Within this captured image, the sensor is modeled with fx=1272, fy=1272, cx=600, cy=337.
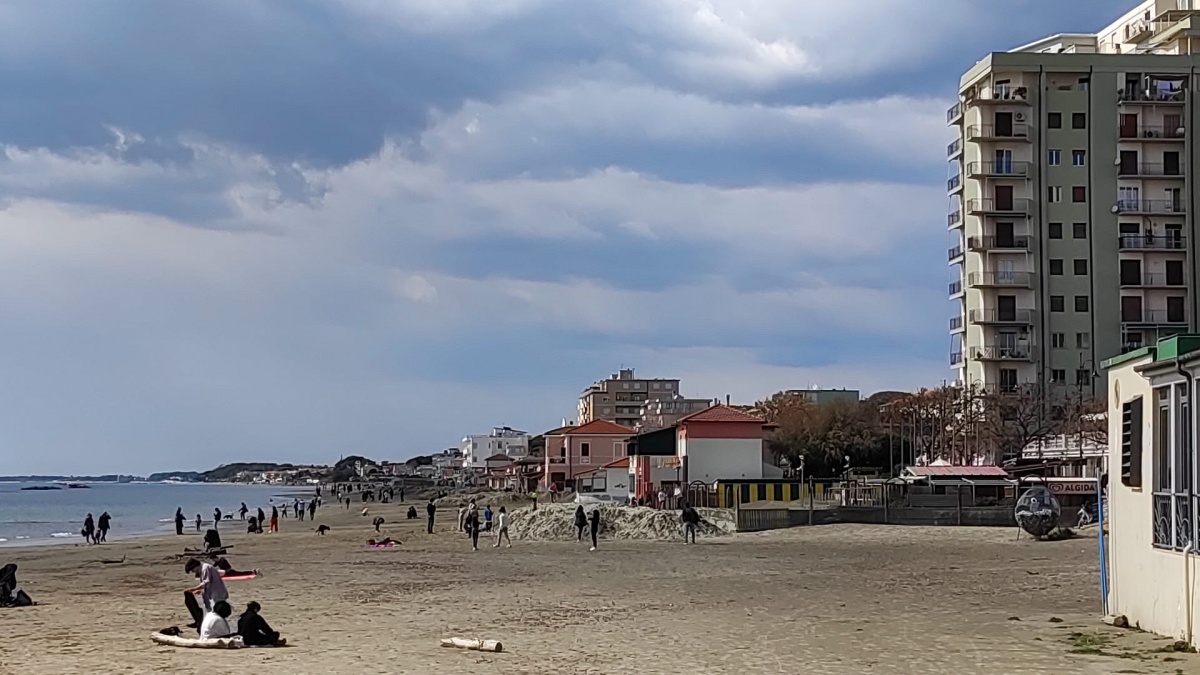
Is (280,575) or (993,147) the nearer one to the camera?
(280,575)

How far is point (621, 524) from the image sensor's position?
4922 cm

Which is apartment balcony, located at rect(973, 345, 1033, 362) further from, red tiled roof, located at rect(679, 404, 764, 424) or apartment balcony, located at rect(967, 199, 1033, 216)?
red tiled roof, located at rect(679, 404, 764, 424)

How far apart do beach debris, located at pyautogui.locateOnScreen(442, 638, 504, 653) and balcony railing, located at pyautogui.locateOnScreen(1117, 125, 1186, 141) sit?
72.8 metres

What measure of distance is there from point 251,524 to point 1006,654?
199ft

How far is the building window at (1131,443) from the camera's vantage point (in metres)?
17.5

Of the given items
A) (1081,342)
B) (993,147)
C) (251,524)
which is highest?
(993,147)

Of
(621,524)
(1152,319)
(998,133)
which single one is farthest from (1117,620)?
(1152,319)

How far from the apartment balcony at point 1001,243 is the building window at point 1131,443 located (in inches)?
2523

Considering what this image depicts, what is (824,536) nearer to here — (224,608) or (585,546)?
(585,546)

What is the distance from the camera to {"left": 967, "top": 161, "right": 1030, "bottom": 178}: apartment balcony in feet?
262

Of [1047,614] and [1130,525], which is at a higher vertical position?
[1130,525]

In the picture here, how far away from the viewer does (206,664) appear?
1694 centimetres

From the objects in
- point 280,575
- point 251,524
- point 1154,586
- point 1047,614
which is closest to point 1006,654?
point 1154,586

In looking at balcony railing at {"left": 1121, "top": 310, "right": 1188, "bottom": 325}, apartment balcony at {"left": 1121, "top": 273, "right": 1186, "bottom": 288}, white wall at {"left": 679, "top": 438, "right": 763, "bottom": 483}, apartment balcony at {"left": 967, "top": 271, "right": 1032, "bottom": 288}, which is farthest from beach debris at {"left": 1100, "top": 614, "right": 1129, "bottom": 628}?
apartment balcony at {"left": 1121, "top": 273, "right": 1186, "bottom": 288}
